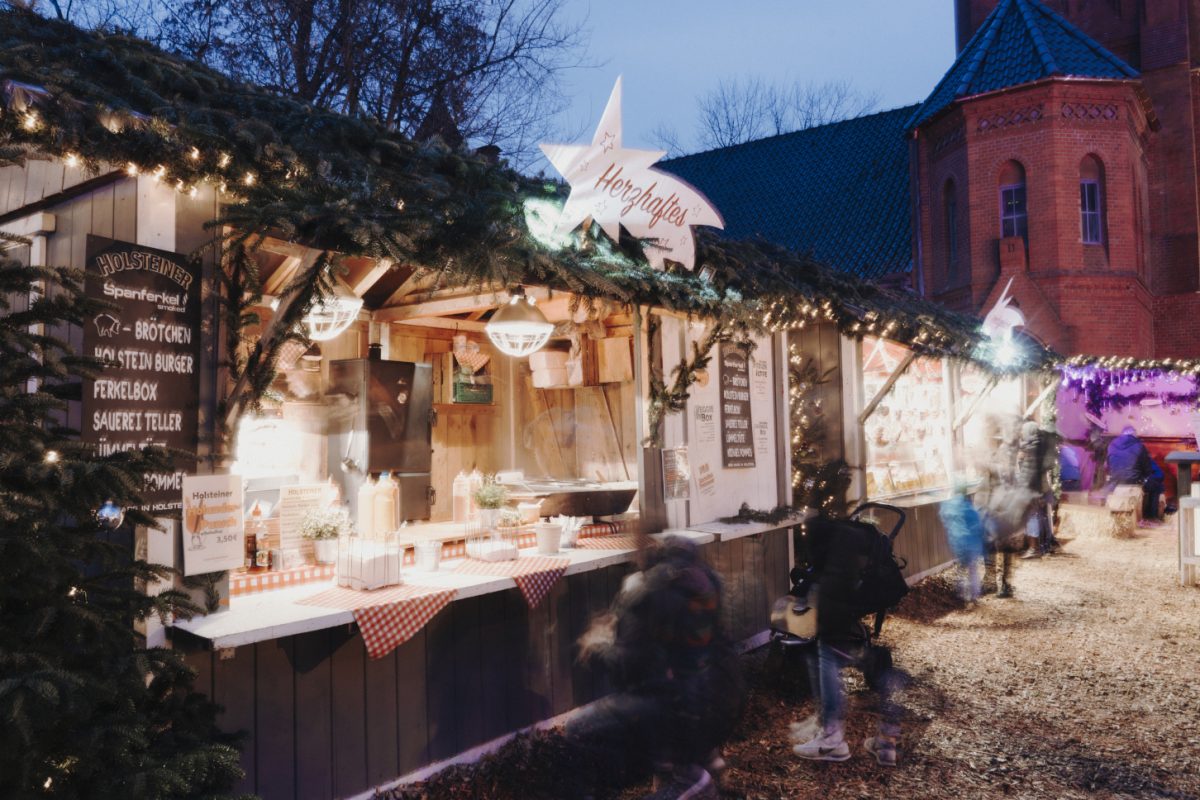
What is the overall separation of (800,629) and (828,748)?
2.45ft

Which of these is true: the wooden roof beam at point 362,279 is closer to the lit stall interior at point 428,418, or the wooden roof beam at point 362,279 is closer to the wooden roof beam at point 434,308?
the lit stall interior at point 428,418

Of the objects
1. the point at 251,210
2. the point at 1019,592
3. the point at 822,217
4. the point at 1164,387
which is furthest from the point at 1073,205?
the point at 251,210

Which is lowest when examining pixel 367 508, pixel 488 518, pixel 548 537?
pixel 548 537

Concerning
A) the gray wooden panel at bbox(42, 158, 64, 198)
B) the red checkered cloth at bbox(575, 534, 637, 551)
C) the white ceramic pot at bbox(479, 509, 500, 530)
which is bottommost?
the red checkered cloth at bbox(575, 534, 637, 551)

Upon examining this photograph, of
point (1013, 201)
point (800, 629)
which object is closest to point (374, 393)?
point (800, 629)

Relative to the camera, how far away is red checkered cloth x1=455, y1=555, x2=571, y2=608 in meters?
4.71

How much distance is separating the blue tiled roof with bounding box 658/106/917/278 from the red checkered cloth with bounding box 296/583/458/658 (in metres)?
20.1

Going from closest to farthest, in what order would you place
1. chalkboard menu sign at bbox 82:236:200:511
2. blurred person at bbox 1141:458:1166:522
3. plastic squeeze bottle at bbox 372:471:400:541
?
chalkboard menu sign at bbox 82:236:200:511 < plastic squeeze bottle at bbox 372:471:400:541 < blurred person at bbox 1141:458:1166:522

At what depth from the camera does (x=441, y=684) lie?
4.74 meters

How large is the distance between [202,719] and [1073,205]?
22330 millimetres

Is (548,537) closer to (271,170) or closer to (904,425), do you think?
(271,170)

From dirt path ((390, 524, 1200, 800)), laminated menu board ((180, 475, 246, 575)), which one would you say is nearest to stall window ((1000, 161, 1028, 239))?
dirt path ((390, 524, 1200, 800))

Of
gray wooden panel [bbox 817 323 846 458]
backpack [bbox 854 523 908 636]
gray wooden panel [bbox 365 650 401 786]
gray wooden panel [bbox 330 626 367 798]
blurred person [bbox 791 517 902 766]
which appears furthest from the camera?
gray wooden panel [bbox 817 323 846 458]

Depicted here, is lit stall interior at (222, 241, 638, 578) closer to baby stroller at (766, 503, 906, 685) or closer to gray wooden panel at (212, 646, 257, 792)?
gray wooden panel at (212, 646, 257, 792)
